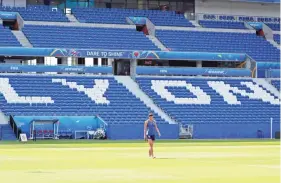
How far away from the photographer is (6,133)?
68.1m

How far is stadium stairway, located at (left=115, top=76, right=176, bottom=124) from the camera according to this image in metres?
77.1

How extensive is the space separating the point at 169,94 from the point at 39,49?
1337 centimetres

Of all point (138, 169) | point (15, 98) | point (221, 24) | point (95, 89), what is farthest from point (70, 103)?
point (138, 169)

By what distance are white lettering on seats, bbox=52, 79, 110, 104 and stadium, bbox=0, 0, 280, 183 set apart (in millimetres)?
94

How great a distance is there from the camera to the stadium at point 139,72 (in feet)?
235

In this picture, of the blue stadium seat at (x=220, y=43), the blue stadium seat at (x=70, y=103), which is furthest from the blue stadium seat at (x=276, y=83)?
the blue stadium seat at (x=70, y=103)

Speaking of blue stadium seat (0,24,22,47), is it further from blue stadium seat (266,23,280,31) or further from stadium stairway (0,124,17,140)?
blue stadium seat (266,23,280,31)

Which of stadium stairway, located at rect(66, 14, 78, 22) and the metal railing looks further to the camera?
stadium stairway, located at rect(66, 14, 78, 22)

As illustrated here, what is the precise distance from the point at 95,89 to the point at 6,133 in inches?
515

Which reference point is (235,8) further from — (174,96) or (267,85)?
(174,96)

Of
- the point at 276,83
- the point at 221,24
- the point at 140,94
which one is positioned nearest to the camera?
the point at 140,94

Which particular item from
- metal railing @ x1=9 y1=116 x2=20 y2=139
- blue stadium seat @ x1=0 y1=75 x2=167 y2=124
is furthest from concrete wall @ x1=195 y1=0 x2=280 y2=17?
metal railing @ x1=9 y1=116 x2=20 y2=139

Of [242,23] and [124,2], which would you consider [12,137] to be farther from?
[242,23]

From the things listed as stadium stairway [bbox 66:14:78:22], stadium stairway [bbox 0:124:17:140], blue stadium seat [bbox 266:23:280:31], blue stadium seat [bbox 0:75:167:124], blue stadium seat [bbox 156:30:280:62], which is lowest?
stadium stairway [bbox 0:124:17:140]
